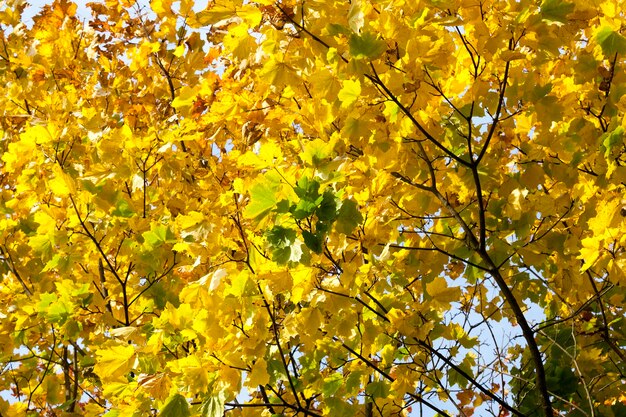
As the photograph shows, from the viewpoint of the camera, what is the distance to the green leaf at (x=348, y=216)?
74.6 inches

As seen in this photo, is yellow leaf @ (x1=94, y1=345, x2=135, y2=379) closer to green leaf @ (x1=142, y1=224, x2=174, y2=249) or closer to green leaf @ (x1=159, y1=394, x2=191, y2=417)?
green leaf @ (x1=159, y1=394, x2=191, y2=417)

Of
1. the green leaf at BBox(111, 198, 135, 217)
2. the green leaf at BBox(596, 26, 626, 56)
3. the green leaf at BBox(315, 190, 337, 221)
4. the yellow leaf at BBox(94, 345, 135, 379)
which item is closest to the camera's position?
the green leaf at BBox(315, 190, 337, 221)

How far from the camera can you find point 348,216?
1907 mm

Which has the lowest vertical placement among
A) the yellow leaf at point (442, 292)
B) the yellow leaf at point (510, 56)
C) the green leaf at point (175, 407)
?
the green leaf at point (175, 407)

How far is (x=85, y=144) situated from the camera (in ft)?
10.5

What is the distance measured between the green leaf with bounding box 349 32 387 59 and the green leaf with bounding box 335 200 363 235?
1.42ft

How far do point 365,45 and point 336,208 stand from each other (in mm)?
475

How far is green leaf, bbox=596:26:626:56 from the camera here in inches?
78.4

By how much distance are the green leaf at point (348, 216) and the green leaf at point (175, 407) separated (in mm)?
755

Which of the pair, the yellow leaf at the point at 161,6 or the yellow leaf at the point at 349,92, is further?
the yellow leaf at the point at 161,6

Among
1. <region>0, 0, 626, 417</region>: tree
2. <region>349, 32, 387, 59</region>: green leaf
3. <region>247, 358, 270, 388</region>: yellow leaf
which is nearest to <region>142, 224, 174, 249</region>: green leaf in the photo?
<region>0, 0, 626, 417</region>: tree

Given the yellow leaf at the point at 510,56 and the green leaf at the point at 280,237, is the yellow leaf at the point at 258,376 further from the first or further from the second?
the yellow leaf at the point at 510,56

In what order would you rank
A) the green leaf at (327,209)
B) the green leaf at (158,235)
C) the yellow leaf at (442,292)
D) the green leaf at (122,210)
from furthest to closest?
the green leaf at (122,210), the green leaf at (158,235), the yellow leaf at (442,292), the green leaf at (327,209)

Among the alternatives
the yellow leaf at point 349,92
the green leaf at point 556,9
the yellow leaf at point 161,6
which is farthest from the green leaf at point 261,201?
the yellow leaf at point 161,6
